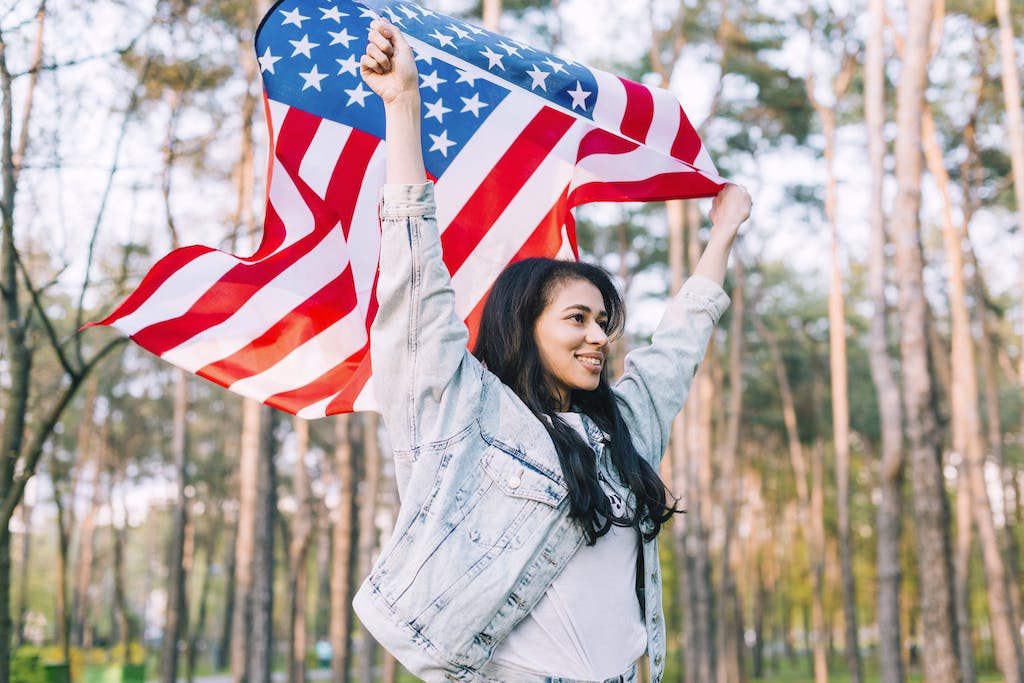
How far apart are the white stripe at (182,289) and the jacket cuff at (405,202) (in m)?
1.69

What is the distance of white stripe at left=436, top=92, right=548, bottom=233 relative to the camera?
3.44m

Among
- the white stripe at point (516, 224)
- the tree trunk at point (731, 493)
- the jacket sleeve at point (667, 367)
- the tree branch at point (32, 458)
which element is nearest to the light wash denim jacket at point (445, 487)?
the jacket sleeve at point (667, 367)

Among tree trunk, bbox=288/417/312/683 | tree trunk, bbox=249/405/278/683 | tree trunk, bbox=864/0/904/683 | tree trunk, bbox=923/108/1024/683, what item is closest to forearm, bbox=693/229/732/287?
tree trunk, bbox=864/0/904/683

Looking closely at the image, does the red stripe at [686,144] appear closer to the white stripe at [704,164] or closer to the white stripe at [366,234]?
the white stripe at [704,164]

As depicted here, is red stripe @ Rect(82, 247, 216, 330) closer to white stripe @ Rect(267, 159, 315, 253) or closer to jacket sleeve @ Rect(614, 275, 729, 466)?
white stripe @ Rect(267, 159, 315, 253)

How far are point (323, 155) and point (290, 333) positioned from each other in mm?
639

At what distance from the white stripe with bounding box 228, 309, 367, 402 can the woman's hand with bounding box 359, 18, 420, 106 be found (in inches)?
54.4

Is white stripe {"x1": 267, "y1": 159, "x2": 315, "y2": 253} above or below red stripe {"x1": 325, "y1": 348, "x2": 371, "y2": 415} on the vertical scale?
above

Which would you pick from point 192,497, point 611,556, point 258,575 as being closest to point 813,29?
point 258,575

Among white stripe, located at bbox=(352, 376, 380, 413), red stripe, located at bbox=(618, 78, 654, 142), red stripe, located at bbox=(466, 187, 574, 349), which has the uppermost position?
red stripe, located at bbox=(618, 78, 654, 142)

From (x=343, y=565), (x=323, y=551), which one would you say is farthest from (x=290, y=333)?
(x=323, y=551)

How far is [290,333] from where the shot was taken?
11.6 feet

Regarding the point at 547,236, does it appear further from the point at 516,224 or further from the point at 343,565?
the point at 343,565

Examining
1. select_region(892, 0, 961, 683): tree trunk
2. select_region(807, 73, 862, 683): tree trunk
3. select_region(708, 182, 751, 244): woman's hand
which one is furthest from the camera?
select_region(807, 73, 862, 683): tree trunk
